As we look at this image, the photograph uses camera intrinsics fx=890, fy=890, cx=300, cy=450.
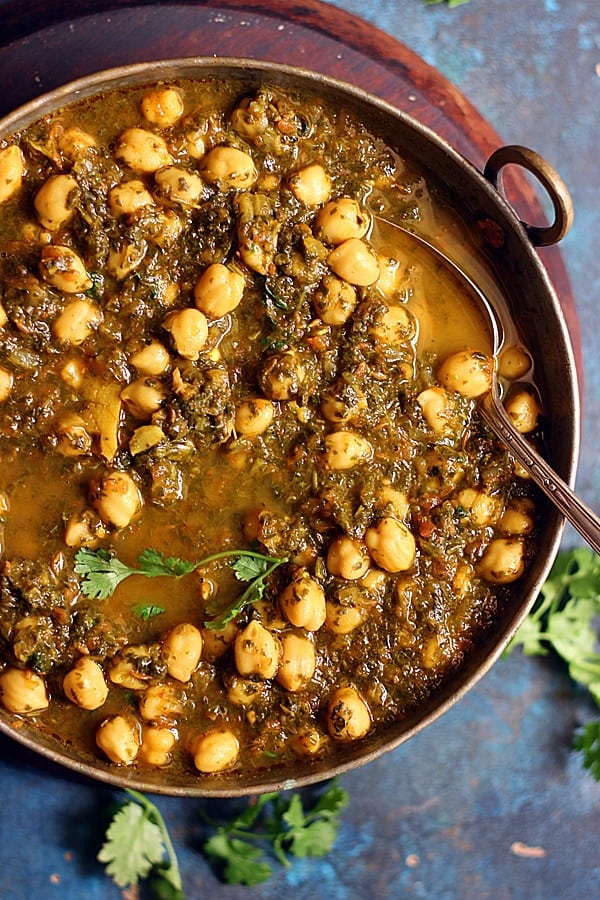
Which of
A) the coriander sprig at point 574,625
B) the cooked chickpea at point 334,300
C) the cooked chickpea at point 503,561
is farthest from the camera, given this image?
the coriander sprig at point 574,625

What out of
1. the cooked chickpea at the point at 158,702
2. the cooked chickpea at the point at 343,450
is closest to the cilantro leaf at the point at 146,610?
the cooked chickpea at the point at 158,702

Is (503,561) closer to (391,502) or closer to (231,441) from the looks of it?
(391,502)

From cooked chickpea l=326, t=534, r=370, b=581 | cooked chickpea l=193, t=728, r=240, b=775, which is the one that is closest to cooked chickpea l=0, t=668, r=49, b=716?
cooked chickpea l=193, t=728, r=240, b=775

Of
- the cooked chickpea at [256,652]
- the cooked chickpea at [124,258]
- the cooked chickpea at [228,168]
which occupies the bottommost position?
the cooked chickpea at [256,652]

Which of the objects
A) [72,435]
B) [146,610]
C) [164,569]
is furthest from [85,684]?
[72,435]

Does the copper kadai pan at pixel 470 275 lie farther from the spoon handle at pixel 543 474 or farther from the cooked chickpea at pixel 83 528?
the cooked chickpea at pixel 83 528

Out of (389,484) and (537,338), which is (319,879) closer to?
(389,484)
